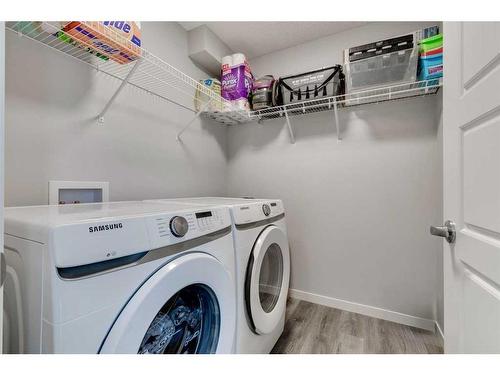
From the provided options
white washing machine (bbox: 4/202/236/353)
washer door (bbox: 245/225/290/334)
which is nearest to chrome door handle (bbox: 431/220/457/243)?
washer door (bbox: 245/225/290/334)

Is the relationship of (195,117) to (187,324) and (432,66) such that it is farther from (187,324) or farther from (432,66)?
(432,66)

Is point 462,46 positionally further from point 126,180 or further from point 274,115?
point 126,180

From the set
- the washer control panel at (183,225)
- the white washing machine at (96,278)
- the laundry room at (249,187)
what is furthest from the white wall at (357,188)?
the white washing machine at (96,278)

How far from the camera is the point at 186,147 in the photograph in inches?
68.7

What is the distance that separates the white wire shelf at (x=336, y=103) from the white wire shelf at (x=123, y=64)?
0.25 m

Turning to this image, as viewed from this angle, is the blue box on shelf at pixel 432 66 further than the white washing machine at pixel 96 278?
Yes

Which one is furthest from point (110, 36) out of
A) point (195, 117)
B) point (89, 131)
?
point (195, 117)

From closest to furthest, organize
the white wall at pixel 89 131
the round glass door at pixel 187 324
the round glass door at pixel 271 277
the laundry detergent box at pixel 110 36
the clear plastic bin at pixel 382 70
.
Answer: the round glass door at pixel 187 324, the laundry detergent box at pixel 110 36, the white wall at pixel 89 131, the round glass door at pixel 271 277, the clear plastic bin at pixel 382 70

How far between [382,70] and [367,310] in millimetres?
1725

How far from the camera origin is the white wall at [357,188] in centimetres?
156

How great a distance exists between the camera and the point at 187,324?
805 mm

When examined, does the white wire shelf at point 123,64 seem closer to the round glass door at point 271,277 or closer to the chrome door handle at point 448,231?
the round glass door at point 271,277

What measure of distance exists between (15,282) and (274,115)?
5.96 ft
